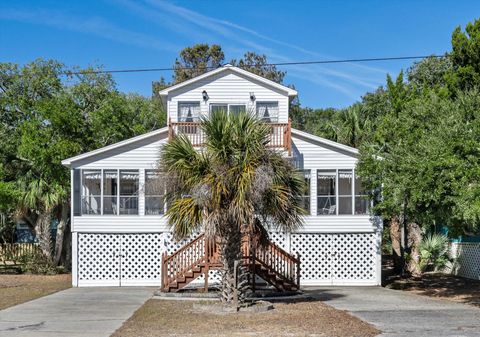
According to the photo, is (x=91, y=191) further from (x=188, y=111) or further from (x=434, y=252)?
(x=434, y=252)

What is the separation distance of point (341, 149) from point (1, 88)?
19.6m

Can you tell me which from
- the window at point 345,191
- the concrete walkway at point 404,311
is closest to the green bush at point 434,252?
the window at point 345,191

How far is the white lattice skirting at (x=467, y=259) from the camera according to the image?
27272mm

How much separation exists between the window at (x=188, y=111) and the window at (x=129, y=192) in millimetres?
3043

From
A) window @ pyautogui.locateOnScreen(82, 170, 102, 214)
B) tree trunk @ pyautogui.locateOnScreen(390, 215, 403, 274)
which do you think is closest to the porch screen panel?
window @ pyautogui.locateOnScreen(82, 170, 102, 214)

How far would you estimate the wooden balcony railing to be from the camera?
977 inches

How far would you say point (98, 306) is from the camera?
60.5 feet

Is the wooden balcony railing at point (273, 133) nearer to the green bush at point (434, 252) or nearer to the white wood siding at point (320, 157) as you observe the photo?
the white wood siding at point (320, 157)

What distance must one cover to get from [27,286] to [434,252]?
1711cm

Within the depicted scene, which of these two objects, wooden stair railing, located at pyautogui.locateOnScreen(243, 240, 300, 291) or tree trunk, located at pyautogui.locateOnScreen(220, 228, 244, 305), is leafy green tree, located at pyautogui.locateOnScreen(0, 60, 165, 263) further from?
tree trunk, located at pyautogui.locateOnScreen(220, 228, 244, 305)

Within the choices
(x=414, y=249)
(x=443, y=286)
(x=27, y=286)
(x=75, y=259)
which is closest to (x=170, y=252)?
(x=75, y=259)

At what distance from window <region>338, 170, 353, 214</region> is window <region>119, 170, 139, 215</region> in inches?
311

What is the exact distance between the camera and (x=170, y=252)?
1006 inches

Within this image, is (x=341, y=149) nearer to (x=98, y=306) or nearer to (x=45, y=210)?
(x=98, y=306)
